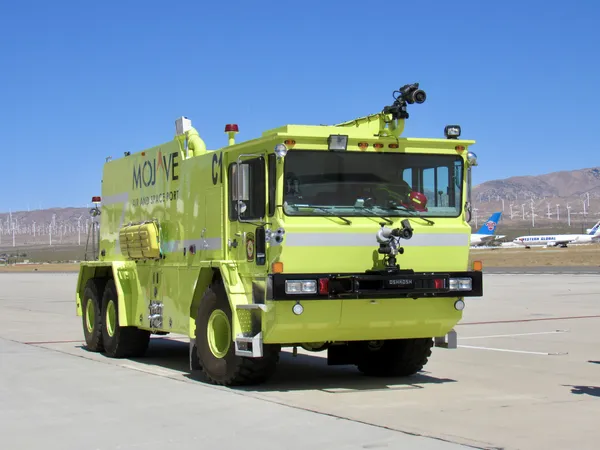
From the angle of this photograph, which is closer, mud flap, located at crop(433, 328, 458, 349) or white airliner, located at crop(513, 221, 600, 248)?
mud flap, located at crop(433, 328, 458, 349)

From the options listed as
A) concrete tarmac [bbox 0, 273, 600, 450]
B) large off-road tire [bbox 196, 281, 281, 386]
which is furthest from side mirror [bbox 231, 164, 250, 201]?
concrete tarmac [bbox 0, 273, 600, 450]

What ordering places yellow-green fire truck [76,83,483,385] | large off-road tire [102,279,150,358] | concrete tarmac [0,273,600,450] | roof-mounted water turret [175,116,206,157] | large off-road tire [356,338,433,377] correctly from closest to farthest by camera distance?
1. concrete tarmac [0,273,600,450]
2. yellow-green fire truck [76,83,483,385]
3. large off-road tire [356,338,433,377]
4. roof-mounted water turret [175,116,206,157]
5. large off-road tire [102,279,150,358]

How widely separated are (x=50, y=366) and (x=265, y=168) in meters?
5.40

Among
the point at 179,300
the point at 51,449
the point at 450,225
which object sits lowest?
the point at 51,449

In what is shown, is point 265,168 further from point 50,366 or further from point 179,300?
point 50,366

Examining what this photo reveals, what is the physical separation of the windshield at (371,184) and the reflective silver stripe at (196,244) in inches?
66.6

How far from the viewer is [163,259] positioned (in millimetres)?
13602

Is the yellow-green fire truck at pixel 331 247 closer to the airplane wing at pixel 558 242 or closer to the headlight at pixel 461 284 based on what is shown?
the headlight at pixel 461 284

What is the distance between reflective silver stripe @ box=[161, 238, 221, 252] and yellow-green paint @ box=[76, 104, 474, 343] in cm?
1

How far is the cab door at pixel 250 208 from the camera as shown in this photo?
10672 millimetres

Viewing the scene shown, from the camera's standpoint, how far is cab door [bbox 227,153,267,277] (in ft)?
35.0

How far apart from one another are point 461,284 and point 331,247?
1787 millimetres

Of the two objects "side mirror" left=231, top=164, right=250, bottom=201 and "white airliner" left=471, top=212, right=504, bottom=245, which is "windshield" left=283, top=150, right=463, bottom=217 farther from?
"white airliner" left=471, top=212, right=504, bottom=245

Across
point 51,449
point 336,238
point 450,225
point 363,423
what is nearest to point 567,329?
point 450,225
